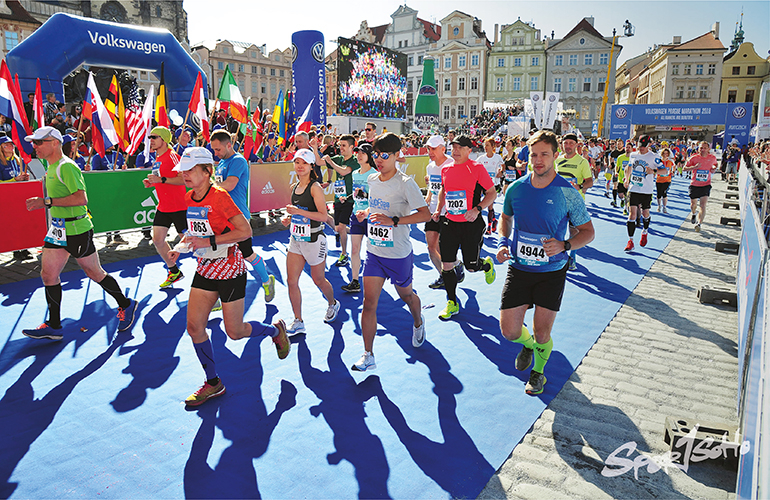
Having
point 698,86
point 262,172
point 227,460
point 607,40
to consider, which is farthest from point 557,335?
point 698,86

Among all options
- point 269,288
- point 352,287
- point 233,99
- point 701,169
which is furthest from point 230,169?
point 701,169

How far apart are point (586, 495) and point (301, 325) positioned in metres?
3.51

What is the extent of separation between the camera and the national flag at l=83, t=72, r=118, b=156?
29.1 feet

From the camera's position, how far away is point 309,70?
2327 cm

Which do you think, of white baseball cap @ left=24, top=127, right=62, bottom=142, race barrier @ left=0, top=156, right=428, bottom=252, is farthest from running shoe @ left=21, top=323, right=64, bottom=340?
race barrier @ left=0, top=156, right=428, bottom=252

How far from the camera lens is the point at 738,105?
1367 inches

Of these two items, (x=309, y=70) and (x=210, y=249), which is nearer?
(x=210, y=249)

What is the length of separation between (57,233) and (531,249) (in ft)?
15.8

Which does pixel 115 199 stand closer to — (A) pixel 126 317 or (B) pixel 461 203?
(A) pixel 126 317

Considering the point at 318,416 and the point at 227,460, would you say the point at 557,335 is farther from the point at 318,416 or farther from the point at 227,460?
the point at 227,460

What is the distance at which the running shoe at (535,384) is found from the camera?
4414mm

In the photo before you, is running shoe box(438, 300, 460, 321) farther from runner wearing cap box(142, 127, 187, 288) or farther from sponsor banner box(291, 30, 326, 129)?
sponsor banner box(291, 30, 326, 129)

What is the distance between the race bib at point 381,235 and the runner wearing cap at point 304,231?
924mm

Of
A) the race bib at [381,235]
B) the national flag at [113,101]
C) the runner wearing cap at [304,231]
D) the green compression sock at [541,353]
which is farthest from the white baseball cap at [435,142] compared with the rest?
the national flag at [113,101]
